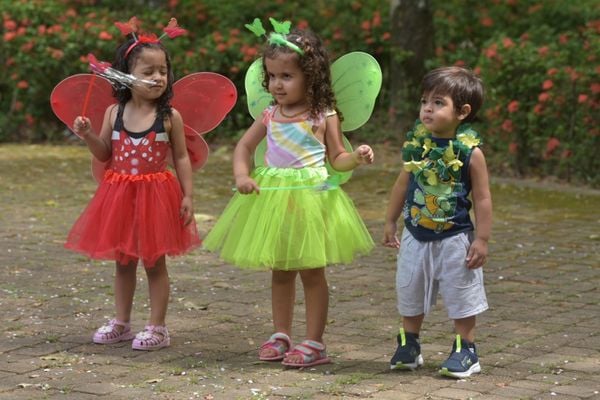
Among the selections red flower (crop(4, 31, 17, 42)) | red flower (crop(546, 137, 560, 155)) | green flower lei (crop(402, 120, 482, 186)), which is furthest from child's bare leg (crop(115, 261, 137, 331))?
red flower (crop(4, 31, 17, 42))

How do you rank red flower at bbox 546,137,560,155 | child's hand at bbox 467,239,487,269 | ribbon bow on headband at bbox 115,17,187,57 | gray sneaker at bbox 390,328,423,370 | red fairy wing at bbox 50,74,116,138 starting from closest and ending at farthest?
1. child's hand at bbox 467,239,487,269
2. gray sneaker at bbox 390,328,423,370
3. ribbon bow on headband at bbox 115,17,187,57
4. red fairy wing at bbox 50,74,116,138
5. red flower at bbox 546,137,560,155

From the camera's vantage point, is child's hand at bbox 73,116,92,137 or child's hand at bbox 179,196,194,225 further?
child's hand at bbox 179,196,194,225

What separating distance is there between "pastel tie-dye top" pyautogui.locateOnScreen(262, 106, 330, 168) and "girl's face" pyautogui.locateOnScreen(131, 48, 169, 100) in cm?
59

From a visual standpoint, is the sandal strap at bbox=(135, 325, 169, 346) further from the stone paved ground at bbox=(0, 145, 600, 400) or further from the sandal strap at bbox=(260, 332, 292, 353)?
the sandal strap at bbox=(260, 332, 292, 353)

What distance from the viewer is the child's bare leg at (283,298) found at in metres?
5.40

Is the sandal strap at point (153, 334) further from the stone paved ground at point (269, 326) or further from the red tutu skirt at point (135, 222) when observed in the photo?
the red tutu skirt at point (135, 222)

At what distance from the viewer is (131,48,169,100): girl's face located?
5.53 metres

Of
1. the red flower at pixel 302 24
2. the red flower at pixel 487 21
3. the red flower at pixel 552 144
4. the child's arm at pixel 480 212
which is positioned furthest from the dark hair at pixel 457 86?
the red flower at pixel 487 21

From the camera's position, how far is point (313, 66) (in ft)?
17.2

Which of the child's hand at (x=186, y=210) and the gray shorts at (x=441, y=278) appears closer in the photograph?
the gray shorts at (x=441, y=278)

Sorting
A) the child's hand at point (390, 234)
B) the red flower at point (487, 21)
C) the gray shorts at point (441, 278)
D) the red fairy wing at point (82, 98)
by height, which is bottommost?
the gray shorts at point (441, 278)

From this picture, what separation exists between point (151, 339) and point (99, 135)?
0.98 meters

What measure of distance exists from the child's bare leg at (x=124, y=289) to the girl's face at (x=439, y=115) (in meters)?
1.54

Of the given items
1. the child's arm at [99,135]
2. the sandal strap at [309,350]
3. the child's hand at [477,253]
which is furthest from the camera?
the child's arm at [99,135]
